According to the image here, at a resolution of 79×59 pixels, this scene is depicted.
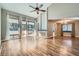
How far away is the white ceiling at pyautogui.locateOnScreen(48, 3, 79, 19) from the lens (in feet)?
9.62

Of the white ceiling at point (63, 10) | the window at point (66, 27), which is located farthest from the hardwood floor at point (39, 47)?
the white ceiling at point (63, 10)

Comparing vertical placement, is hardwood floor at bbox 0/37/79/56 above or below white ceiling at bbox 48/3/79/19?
below

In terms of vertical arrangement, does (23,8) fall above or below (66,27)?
above

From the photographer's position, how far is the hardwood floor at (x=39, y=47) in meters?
2.88

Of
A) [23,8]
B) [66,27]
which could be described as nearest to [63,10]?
[66,27]

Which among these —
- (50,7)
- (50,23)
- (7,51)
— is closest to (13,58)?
(7,51)

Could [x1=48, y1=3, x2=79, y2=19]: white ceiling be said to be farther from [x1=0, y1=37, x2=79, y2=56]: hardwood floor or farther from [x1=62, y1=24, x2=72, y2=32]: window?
[x1=0, y1=37, x2=79, y2=56]: hardwood floor

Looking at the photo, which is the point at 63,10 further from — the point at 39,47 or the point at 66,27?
the point at 39,47

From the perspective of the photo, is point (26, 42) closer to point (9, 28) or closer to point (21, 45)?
point (21, 45)

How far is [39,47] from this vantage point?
2.96 meters

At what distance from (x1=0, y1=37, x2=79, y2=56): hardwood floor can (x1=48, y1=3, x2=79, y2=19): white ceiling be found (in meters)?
0.55

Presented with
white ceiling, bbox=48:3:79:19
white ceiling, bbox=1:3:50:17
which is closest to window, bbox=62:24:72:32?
white ceiling, bbox=48:3:79:19

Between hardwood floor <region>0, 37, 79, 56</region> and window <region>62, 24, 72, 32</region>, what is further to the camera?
window <region>62, 24, 72, 32</region>

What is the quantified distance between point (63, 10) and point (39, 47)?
3.23 ft
